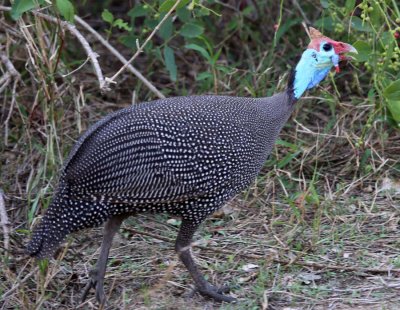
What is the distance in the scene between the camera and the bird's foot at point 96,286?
3.53 meters

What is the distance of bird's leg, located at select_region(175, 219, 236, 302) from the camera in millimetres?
3594

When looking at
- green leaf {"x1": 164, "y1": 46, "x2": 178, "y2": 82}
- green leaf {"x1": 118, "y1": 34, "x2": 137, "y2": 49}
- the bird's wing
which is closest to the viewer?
the bird's wing

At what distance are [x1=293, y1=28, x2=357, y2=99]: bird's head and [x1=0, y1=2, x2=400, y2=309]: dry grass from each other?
0.57 meters

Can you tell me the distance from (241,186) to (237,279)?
0.45 meters

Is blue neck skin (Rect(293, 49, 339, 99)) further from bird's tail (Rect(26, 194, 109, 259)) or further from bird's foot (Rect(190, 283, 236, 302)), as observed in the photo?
bird's tail (Rect(26, 194, 109, 259))

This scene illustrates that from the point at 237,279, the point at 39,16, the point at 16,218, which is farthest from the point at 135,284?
the point at 39,16

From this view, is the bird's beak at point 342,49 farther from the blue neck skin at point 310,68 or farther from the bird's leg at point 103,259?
the bird's leg at point 103,259

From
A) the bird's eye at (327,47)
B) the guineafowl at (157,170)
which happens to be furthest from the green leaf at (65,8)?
the bird's eye at (327,47)

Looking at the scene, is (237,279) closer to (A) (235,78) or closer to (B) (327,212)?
(B) (327,212)

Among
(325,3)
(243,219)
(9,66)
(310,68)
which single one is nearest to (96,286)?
(243,219)

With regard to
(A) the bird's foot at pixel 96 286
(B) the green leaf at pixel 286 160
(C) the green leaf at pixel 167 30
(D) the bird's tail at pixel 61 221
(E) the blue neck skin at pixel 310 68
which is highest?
(E) the blue neck skin at pixel 310 68

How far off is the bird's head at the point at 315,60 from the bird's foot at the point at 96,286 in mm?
1224

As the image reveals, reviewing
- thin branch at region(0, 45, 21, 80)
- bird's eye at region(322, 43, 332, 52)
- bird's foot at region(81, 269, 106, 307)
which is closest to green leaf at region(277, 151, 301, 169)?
bird's eye at region(322, 43, 332, 52)

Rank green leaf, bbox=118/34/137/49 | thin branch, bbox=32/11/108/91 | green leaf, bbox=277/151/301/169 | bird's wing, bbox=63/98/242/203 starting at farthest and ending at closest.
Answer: green leaf, bbox=118/34/137/49 < green leaf, bbox=277/151/301/169 < thin branch, bbox=32/11/108/91 < bird's wing, bbox=63/98/242/203
